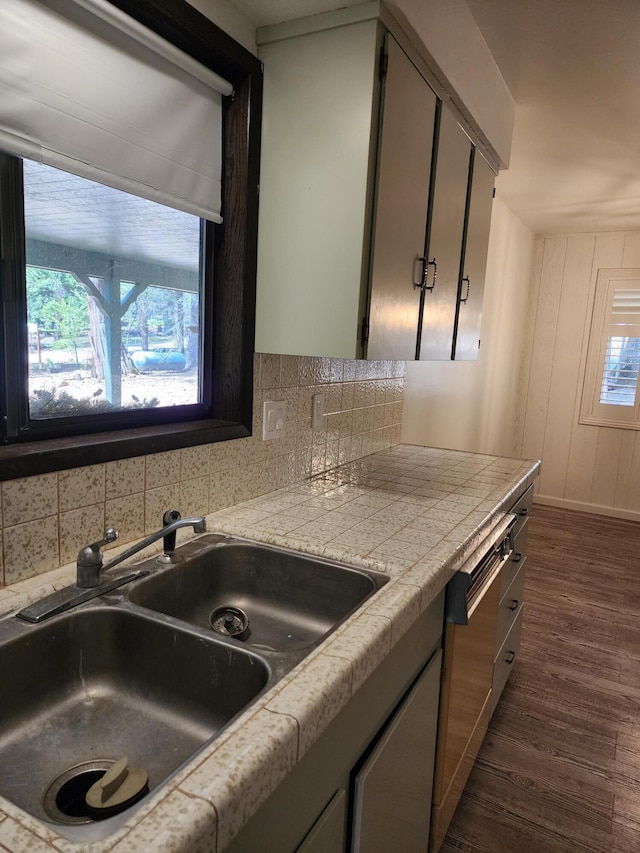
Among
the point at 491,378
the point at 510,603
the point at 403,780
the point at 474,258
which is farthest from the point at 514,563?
the point at 491,378

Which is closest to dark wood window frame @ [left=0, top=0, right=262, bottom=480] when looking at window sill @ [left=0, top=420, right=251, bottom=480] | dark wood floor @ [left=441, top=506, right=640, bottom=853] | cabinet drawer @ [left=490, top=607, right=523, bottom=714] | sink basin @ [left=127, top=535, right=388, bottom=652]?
window sill @ [left=0, top=420, right=251, bottom=480]

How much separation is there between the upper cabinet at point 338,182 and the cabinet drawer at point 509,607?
1064 mm

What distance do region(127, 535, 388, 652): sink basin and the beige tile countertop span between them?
0.14ft

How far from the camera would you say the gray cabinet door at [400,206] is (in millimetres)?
1454

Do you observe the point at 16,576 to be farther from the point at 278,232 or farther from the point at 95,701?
the point at 278,232

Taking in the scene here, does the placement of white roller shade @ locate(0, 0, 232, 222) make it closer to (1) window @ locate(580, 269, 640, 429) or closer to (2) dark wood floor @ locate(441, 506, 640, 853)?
(2) dark wood floor @ locate(441, 506, 640, 853)

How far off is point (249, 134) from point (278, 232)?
26 centimetres

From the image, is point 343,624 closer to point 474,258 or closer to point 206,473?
point 206,473

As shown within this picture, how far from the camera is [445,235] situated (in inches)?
76.5

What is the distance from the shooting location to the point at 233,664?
89 centimetres

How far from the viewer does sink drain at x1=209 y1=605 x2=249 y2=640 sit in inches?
→ 47.1

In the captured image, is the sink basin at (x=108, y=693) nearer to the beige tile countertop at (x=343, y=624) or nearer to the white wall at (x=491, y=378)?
the beige tile countertop at (x=343, y=624)

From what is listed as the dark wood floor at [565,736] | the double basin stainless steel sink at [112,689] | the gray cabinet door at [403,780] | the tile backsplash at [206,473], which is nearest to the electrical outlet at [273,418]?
the tile backsplash at [206,473]

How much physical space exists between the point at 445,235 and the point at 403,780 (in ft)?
5.36
